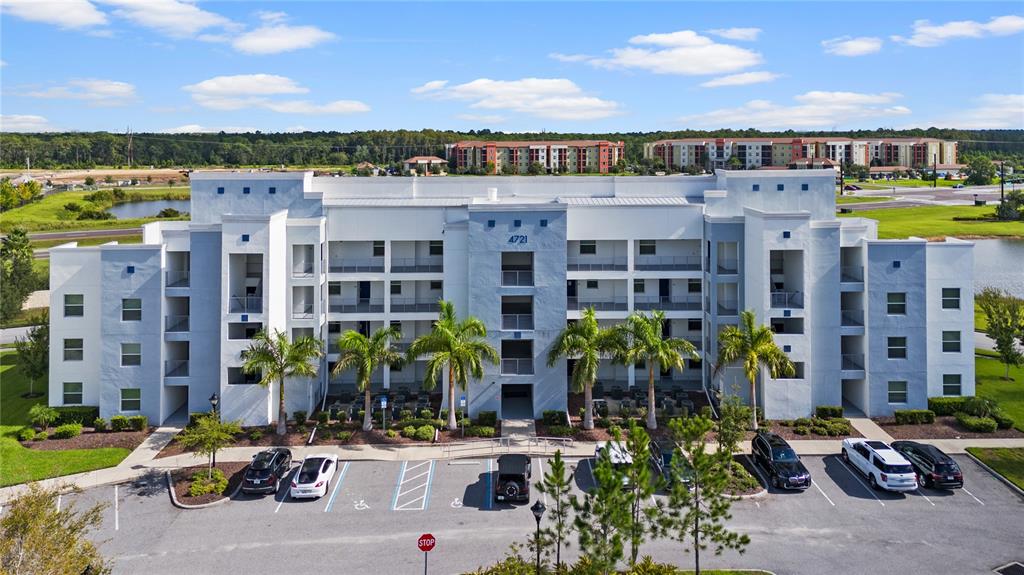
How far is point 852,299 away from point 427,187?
25176 mm

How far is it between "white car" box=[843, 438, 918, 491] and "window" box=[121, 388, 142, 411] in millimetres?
32569

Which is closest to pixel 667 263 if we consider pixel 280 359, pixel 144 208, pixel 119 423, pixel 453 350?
pixel 453 350

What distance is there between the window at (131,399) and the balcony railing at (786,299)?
31.4m

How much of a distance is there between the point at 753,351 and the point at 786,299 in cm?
450

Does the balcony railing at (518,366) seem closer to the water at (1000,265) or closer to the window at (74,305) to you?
the window at (74,305)

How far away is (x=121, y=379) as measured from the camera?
3422cm

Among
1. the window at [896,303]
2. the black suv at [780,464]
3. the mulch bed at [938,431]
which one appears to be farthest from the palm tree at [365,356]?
the window at [896,303]

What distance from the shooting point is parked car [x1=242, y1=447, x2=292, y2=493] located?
26.7 metres

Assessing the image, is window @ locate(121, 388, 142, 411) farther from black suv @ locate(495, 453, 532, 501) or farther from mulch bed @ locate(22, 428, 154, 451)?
black suv @ locate(495, 453, 532, 501)

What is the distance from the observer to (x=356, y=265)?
39312mm

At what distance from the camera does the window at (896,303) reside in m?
35.2

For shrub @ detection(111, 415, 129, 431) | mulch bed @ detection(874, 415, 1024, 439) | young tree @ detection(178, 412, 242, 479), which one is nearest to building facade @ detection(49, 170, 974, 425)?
shrub @ detection(111, 415, 129, 431)

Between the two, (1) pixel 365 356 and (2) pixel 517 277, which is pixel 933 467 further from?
(1) pixel 365 356

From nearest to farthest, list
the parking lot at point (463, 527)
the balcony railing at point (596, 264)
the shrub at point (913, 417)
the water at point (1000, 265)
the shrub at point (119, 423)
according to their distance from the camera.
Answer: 1. the parking lot at point (463, 527)
2. the shrub at point (119, 423)
3. the shrub at point (913, 417)
4. the balcony railing at point (596, 264)
5. the water at point (1000, 265)
